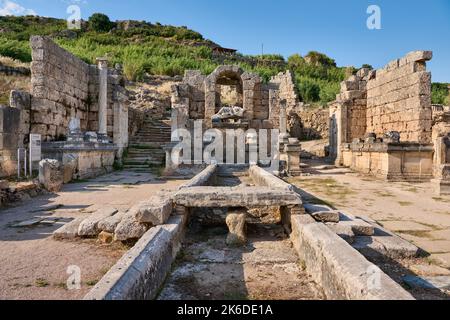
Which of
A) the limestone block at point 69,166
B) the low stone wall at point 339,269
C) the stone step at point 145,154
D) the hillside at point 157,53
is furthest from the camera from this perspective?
the hillside at point 157,53

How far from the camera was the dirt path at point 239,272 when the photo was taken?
113 inches

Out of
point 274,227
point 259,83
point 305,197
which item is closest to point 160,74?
point 259,83

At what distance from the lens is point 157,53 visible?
117 feet

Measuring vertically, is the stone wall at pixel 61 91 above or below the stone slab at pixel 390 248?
above

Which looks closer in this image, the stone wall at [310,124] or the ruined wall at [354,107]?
the ruined wall at [354,107]

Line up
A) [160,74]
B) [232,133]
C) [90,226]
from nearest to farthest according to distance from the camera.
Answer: [90,226]
[232,133]
[160,74]

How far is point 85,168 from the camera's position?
9.97m

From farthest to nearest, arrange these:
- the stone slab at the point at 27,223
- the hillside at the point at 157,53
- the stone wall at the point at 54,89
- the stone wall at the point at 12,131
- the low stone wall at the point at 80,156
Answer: the hillside at the point at 157,53 → the stone wall at the point at 54,89 → the low stone wall at the point at 80,156 → the stone wall at the point at 12,131 → the stone slab at the point at 27,223

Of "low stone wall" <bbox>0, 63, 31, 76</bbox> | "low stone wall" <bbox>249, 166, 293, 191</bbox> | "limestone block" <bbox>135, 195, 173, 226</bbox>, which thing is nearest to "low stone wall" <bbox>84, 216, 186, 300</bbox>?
"limestone block" <bbox>135, 195, 173, 226</bbox>

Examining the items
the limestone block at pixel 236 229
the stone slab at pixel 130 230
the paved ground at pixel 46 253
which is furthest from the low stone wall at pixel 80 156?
the limestone block at pixel 236 229

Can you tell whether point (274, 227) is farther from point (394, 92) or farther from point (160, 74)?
point (160, 74)

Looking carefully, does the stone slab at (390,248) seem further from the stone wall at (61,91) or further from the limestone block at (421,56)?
the limestone block at (421,56)

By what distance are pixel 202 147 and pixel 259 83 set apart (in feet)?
17.3

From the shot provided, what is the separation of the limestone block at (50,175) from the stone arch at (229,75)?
25.6 ft
